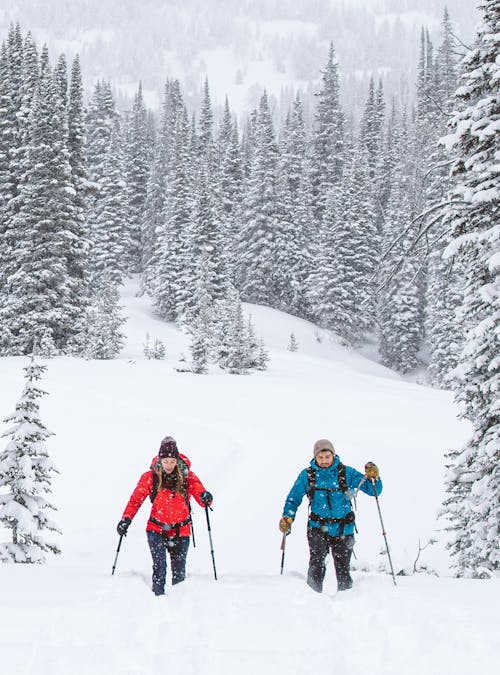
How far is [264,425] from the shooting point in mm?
18875

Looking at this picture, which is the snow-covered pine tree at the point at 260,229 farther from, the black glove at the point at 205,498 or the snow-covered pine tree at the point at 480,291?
the black glove at the point at 205,498

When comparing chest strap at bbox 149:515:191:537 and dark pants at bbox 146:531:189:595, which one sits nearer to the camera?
dark pants at bbox 146:531:189:595

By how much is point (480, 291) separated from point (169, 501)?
5.19m

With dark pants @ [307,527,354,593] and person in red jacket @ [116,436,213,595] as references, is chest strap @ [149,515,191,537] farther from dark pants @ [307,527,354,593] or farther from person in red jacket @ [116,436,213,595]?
dark pants @ [307,527,354,593]

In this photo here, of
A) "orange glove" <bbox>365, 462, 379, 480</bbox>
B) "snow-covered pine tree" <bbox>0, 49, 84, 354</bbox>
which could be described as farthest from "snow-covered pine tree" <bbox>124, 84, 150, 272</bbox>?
"orange glove" <bbox>365, 462, 379, 480</bbox>

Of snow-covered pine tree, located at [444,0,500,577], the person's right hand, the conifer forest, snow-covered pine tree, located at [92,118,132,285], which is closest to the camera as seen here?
the person's right hand

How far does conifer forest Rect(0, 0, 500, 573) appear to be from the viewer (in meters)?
9.48

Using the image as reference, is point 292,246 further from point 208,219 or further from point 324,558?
point 324,558

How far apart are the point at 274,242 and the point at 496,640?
46.3m

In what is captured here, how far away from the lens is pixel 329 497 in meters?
7.09

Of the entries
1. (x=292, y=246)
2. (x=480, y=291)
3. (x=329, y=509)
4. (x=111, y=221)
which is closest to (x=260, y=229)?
(x=292, y=246)

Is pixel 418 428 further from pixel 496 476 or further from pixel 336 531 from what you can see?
pixel 336 531

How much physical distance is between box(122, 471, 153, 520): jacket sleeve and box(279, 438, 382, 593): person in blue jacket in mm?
1502

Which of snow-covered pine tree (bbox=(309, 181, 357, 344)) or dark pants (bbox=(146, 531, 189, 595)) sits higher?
snow-covered pine tree (bbox=(309, 181, 357, 344))
